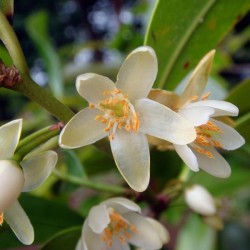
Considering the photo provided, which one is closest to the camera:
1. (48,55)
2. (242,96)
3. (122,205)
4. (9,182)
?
(9,182)

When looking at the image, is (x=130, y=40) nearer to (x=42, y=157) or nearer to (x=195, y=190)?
(x=195, y=190)

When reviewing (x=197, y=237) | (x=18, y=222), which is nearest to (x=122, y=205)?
(x=18, y=222)

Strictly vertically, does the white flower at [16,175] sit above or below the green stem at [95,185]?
above

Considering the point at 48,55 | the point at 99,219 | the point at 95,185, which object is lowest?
A: the point at 48,55

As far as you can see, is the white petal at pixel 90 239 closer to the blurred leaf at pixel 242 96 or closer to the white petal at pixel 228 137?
the white petal at pixel 228 137

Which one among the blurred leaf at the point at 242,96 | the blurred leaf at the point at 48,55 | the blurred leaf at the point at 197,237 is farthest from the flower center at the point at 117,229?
the blurred leaf at the point at 48,55

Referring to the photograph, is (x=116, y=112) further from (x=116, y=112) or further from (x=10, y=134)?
(x=10, y=134)

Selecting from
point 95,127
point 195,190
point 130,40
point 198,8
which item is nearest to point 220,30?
point 198,8
